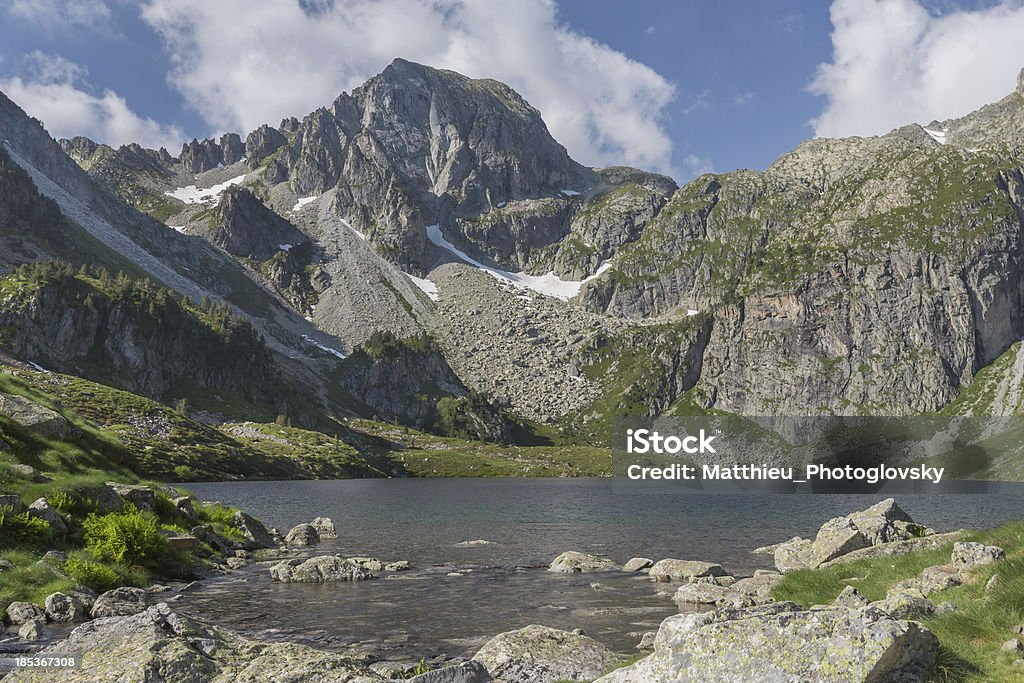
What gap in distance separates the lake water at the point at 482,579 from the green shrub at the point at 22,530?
6250 mm

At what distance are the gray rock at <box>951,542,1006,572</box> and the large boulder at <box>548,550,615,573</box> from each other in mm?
26196

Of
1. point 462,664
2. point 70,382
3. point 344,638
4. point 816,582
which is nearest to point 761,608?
point 462,664

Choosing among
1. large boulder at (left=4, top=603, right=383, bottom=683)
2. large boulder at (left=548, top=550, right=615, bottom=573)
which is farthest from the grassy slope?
large boulder at (left=548, top=550, right=615, bottom=573)

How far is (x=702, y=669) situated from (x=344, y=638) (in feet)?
62.1

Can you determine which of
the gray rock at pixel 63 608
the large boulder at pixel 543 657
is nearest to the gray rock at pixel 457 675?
the large boulder at pixel 543 657

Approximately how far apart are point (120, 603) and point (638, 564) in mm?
31254

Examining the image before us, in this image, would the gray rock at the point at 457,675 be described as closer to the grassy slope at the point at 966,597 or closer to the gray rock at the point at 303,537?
the grassy slope at the point at 966,597

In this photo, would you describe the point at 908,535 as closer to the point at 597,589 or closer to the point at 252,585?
the point at 597,589

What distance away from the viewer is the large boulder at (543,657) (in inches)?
713

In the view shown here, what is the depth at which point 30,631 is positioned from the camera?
20062 mm

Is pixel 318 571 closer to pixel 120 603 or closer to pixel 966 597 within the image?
pixel 120 603

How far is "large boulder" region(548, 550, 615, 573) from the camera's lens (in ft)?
141

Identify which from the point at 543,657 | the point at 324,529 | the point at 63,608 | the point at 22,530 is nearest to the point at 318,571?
the point at 22,530

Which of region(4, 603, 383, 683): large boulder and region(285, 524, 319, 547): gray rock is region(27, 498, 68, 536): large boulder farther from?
region(285, 524, 319, 547): gray rock
